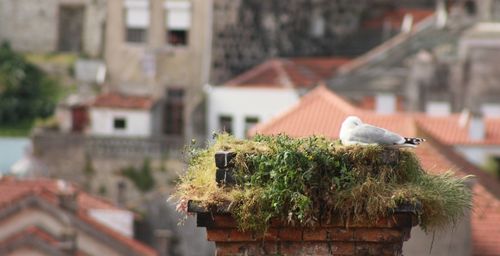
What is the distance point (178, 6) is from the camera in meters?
69.4

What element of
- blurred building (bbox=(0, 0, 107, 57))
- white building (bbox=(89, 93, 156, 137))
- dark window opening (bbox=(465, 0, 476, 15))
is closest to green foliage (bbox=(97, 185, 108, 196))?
white building (bbox=(89, 93, 156, 137))

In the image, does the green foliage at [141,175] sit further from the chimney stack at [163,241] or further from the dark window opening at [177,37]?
the dark window opening at [177,37]

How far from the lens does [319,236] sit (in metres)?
14.7

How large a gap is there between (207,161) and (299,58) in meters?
56.5

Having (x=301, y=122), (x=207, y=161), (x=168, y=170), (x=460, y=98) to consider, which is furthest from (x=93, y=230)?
(x=207, y=161)

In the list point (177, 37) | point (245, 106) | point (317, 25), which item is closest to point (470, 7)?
point (317, 25)

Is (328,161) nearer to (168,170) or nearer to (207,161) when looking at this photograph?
(207,161)

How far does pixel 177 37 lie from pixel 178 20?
0.62 m

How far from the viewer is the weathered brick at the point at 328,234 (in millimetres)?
14656

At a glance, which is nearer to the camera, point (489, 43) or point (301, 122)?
point (301, 122)

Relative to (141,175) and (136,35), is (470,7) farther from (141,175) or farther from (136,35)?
(141,175)

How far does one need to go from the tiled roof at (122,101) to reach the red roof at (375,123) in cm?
1272

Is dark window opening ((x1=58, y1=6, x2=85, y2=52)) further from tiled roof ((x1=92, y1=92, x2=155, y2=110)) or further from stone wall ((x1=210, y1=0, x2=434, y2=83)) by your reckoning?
tiled roof ((x1=92, y1=92, x2=155, y2=110))

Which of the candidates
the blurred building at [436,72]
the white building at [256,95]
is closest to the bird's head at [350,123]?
the white building at [256,95]
